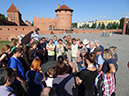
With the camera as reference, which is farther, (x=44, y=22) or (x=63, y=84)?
(x=44, y=22)

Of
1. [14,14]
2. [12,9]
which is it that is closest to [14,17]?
[14,14]

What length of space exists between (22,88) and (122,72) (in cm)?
476

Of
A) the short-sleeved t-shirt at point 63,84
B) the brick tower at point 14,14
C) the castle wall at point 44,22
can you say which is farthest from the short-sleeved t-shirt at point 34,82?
the brick tower at point 14,14

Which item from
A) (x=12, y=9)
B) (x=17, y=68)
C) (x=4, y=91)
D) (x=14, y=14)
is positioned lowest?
(x=17, y=68)

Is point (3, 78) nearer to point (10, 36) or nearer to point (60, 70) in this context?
point (60, 70)

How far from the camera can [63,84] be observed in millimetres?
2109

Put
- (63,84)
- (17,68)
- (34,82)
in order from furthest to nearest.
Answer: (17,68)
(34,82)
(63,84)

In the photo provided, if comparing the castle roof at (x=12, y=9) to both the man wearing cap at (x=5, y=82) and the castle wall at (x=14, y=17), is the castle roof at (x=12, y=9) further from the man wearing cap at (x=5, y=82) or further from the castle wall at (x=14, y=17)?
the man wearing cap at (x=5, y=82)

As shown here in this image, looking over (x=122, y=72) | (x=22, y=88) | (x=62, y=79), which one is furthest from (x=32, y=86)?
(x=122, y=72)

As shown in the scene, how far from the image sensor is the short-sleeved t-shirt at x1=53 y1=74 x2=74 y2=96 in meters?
2.12

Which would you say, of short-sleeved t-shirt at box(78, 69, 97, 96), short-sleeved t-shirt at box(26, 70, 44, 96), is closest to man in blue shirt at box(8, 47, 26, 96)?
short-sleeved t-shirt at box(26, 70, 44, 96)

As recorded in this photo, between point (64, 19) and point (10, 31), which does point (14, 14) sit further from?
point (64, 19)

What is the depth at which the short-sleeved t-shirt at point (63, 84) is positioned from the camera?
6.94 ft

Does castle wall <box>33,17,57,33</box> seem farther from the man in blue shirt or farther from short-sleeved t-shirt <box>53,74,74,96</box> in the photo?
short-sleeved t-shirt <box>53,74,74,96</box>
